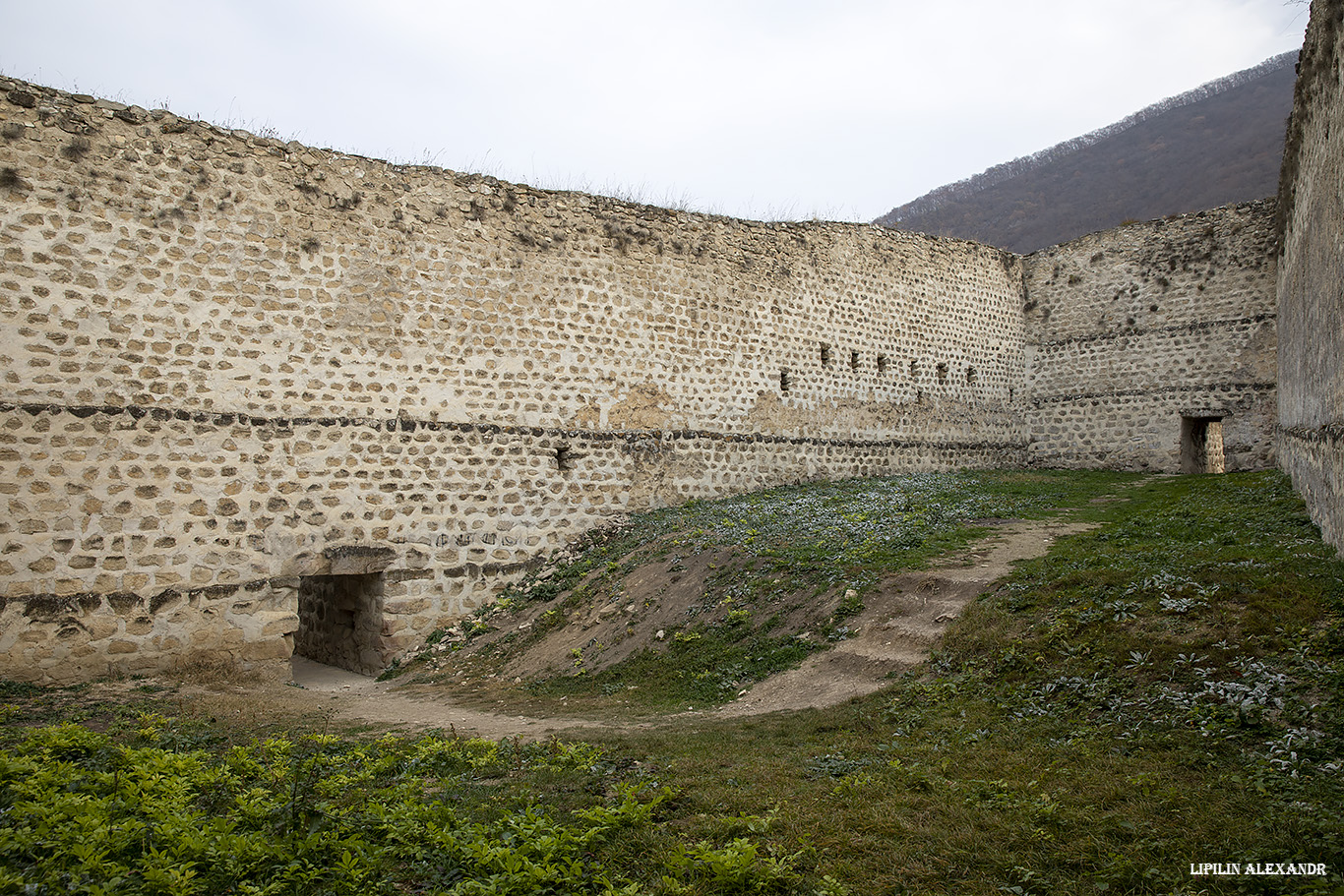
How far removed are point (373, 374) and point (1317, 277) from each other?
10900mm

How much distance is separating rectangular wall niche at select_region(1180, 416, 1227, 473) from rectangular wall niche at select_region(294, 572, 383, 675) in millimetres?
16065

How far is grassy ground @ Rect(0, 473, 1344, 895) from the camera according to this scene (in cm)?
345

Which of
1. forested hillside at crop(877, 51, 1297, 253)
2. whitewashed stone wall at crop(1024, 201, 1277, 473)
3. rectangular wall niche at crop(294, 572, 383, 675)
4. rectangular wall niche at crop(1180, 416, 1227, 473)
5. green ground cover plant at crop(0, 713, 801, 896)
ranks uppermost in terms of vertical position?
forested hillside at crop(877, 51, 1297, 253)

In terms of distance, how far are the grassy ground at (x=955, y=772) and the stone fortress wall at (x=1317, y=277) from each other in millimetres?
976

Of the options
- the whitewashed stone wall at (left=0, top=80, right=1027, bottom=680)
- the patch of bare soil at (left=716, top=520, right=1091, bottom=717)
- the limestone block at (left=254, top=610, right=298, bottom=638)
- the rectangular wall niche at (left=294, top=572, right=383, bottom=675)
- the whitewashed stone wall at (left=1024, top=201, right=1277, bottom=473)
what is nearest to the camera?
the patch of bare soil at (left=716, top=520, right=1091, bottom=717)

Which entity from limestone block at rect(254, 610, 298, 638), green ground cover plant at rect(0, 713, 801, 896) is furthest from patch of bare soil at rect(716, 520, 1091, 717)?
limestone block at rect(254, 610, 298, 638)

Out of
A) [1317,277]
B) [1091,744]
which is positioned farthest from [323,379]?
[1317,277]

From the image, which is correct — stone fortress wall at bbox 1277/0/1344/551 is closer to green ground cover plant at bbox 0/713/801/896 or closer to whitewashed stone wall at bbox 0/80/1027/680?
green ground cover plant at bbox 0/713/801/896

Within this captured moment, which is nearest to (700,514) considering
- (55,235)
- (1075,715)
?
(1075,715)

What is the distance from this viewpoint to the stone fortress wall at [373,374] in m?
8.60

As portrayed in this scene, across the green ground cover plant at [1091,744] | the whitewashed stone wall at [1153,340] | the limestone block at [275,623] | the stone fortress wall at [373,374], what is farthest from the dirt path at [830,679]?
the whitewashed stone wall at [1153,340]

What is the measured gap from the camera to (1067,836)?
3.62m

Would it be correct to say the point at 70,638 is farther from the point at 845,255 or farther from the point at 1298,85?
the point at 1298,85

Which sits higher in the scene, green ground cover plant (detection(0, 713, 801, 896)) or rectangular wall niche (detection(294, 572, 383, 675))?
green ground cover plant (detection(0, 713, 801, 896))
